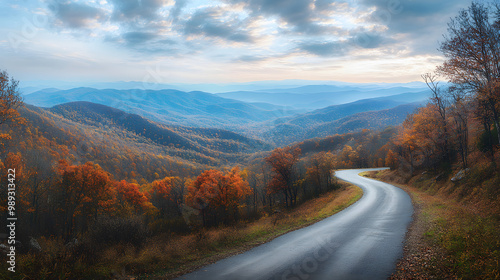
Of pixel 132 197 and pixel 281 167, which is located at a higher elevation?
pixel 281 167

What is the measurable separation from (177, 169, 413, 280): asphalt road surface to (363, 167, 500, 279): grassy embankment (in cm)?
74

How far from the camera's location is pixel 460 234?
930 centimetres

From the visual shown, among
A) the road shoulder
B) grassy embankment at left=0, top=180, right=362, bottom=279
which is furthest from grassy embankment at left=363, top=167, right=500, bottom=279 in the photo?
grassy embankment at left=0, top=180, right=362, bottom=279

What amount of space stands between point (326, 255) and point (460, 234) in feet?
17.7

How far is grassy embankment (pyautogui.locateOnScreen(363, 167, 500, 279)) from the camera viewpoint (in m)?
7.32

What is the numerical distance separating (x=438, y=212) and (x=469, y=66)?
9.40m

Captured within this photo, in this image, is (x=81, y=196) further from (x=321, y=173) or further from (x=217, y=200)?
(x=321, y=173)

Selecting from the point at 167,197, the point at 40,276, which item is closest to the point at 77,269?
the point at 40,276

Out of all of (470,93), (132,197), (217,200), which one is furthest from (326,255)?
(132,197)

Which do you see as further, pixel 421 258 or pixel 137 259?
pixel 137 259

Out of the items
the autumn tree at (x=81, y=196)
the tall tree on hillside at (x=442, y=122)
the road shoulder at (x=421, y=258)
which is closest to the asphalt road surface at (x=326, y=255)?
the road shoulder at (x=421, y=258)

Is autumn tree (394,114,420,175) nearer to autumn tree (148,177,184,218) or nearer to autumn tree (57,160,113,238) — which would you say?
autumn tree (148,177,184,218)

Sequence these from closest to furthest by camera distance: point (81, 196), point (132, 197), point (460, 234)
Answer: point (460, 234) < point (81, 196) < point (132, 197)

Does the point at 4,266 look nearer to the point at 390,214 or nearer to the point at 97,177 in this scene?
the point at 390,214
